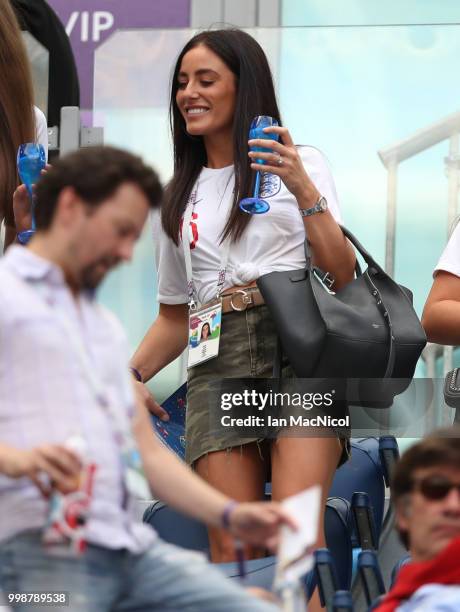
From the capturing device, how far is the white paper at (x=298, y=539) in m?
2.32

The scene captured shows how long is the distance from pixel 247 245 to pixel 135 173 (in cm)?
164

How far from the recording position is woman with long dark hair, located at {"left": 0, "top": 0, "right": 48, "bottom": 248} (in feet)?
12.8

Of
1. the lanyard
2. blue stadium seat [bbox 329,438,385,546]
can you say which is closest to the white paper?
the lanyard

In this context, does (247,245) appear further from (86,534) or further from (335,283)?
(86,534)

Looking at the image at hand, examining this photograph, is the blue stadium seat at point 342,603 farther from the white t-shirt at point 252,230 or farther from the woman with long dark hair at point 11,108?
the woman with long dark hair at point 11,108

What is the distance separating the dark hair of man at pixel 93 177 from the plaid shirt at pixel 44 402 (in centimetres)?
10

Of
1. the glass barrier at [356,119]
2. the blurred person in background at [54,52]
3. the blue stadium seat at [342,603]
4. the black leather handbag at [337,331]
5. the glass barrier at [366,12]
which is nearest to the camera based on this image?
the blue stadium seat at [342,603]

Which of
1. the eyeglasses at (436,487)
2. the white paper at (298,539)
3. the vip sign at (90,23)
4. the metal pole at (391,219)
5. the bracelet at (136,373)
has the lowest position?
the white paper at (298,539)

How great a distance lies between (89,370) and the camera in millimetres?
2334

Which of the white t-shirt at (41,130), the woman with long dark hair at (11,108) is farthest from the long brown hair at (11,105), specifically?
the white t-shirt at (41,130)

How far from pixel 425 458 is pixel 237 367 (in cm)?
126

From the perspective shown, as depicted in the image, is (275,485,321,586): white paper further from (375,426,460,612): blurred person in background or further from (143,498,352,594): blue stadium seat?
(143,498,352,594): blue stadium seat

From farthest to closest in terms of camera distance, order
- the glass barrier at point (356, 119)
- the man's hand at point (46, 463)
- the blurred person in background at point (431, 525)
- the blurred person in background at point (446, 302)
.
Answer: the glass barrier at point (356, 119)
the blurred person in background at point (446, 302)
the blurred person in background at point (431, 525)
the man's hand at point (46, 463)

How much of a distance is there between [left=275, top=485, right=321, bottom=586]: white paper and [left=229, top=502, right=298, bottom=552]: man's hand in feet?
0.04
